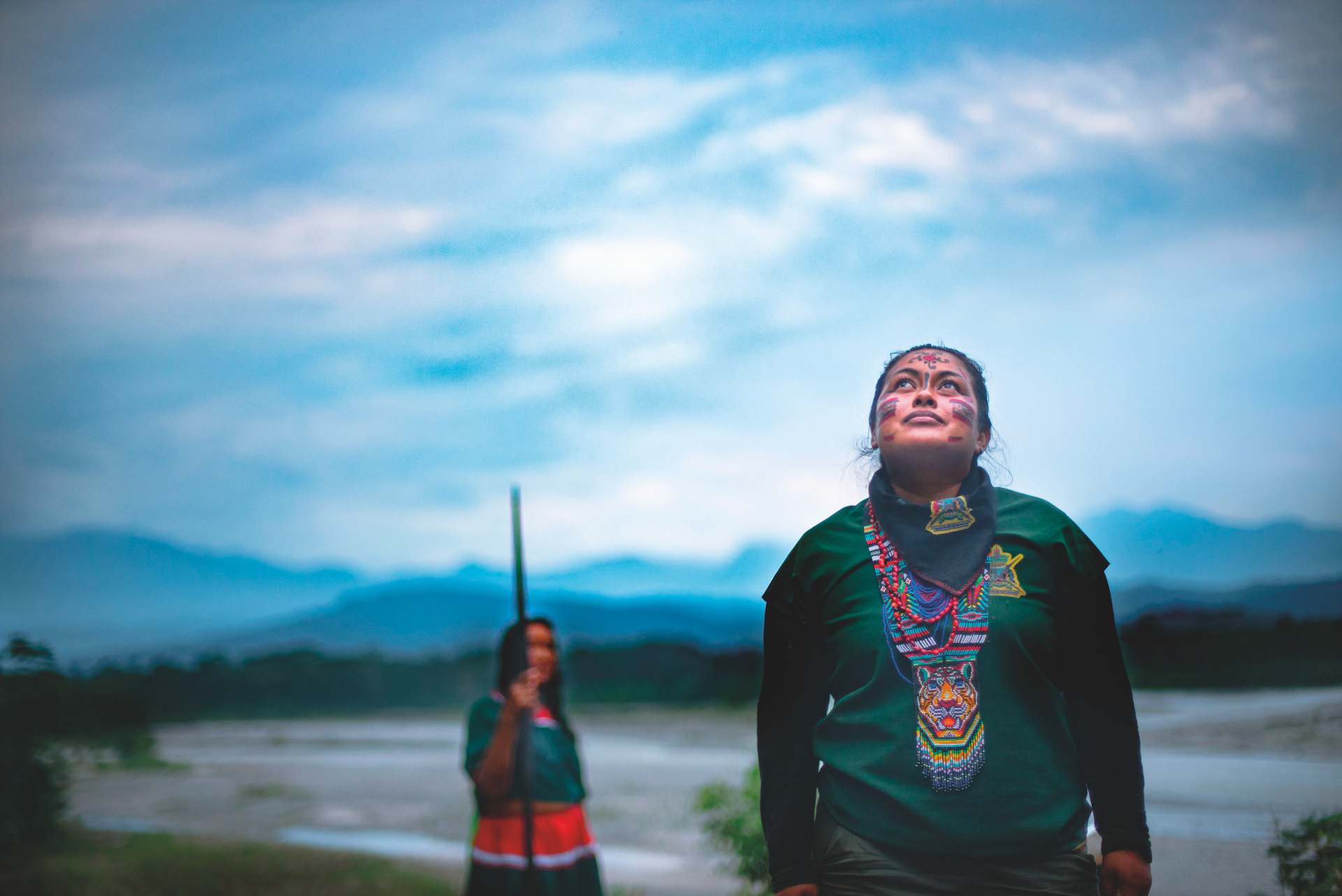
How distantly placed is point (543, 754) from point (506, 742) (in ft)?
0.63

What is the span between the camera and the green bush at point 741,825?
150 inches

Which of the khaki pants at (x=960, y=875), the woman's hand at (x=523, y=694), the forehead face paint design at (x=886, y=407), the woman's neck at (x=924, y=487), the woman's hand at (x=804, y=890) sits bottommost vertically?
the woman's hand at (x=804, y=890)

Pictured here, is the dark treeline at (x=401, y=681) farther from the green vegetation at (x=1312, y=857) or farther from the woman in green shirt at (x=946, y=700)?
the woman in green shirt at (x=946, y=700)

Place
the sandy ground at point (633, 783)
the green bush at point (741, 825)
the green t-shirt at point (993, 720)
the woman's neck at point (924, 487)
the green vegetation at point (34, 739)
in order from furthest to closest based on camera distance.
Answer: the green vegetation at point (34, 739), the sandy ground at point (633, 783), the green bush at point (741, 825), the woman's neck at point (924, 487), the green t-shirt at point (993, 720)

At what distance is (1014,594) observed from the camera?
6.14 feet

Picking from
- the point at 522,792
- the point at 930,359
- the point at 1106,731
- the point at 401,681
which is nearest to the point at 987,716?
the point at 1106,731

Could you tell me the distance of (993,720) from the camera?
1829mm

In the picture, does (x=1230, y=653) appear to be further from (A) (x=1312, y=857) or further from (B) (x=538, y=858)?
(B) (x=538, y=858)

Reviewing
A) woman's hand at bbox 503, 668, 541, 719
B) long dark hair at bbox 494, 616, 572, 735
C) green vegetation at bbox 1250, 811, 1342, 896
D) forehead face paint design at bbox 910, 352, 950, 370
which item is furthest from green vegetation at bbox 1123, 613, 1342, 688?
forehead face paint design at bbox 910, 352, 950, 370

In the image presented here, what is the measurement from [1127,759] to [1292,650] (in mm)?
5194

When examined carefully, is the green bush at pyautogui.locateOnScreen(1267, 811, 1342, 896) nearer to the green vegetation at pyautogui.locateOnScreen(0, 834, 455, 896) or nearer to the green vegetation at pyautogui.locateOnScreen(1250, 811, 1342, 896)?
the green vegetation at pyautogui.locateOnScreen(1250, 811, 1342, 896)

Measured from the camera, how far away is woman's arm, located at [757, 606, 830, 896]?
6.59 feet

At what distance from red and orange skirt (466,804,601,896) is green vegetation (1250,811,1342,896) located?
2.26 meters

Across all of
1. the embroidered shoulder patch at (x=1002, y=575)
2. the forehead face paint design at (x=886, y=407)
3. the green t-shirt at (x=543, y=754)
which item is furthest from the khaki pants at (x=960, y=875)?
the green t-shirt at (x=543, y=754)
